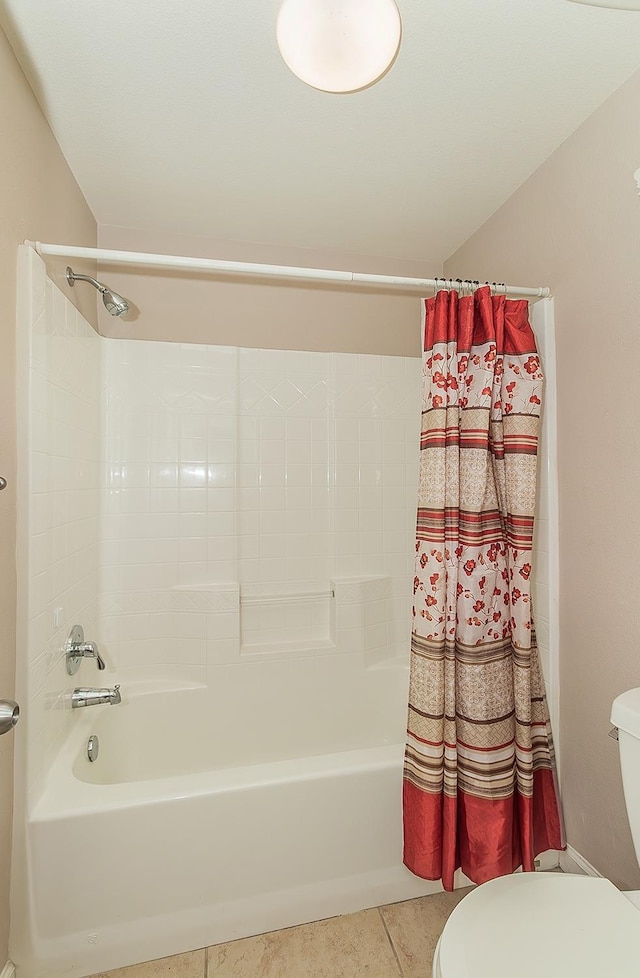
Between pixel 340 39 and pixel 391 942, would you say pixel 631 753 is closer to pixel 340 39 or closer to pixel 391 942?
pixel 391 942

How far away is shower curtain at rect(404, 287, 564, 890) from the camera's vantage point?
1.54m

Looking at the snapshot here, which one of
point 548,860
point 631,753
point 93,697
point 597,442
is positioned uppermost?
point 597,442

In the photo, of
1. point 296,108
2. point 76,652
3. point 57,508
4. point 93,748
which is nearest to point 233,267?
point 296,108

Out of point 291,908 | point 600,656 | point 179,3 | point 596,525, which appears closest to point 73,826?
Result: point 291,908

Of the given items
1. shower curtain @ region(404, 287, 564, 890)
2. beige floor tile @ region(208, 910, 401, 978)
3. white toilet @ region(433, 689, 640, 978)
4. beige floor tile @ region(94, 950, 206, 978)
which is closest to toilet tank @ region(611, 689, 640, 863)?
white toilet @ region(433, 689, 640, 978)

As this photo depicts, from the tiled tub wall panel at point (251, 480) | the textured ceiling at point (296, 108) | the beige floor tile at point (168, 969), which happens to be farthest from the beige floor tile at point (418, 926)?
the textured ceiling at point (296, 108)

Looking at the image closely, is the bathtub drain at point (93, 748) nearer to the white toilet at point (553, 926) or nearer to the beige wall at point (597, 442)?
the white toilet at point (553, 926)

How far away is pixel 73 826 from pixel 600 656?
1.55m

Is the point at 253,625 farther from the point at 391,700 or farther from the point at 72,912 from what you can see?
the point at 72,912

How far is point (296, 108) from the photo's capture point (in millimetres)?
1551

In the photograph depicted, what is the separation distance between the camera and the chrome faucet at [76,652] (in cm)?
170

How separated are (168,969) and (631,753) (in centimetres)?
136

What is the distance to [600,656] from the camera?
154 cm

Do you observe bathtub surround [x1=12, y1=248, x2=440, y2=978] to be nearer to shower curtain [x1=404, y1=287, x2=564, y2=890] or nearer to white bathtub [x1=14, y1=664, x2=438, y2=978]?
white bathtub [x1=14, y1=664, x2=438, y2=978]
